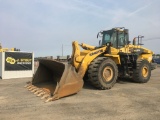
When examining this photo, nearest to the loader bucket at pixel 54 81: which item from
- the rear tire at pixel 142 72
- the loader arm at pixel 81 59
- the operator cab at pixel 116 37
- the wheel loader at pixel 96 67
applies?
the wheel loader at pixel 96 67

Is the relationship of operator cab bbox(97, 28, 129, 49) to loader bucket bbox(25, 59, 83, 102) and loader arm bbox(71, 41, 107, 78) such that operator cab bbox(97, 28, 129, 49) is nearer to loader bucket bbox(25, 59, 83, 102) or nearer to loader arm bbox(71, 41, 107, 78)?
loader arm bbox(71, 41, 107, 78)

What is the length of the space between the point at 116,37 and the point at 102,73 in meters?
2.78

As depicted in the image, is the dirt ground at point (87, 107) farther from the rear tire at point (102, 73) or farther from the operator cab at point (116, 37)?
the operator cab at point (116, 37)

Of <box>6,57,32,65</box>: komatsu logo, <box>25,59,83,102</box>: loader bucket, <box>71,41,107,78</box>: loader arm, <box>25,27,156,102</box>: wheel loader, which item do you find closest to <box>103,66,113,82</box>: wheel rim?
<box>25,27,156,102</box>: wheel loader

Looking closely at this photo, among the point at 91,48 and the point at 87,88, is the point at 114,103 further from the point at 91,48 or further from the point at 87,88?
the point at 91,48

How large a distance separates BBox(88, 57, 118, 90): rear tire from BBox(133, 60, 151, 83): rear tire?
2.13 m

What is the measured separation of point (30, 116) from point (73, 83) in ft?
8.19

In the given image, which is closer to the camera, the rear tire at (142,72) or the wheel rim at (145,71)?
the rear tire at (142,72)

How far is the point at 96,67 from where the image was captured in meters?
9.18

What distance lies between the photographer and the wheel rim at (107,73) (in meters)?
9.66

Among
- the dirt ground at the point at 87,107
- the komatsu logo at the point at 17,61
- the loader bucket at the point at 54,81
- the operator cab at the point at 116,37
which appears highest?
the operator cab at the point at 116,37

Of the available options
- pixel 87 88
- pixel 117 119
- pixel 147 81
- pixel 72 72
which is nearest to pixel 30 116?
pixel 117 119

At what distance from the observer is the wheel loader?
815 cm

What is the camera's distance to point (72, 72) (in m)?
8.22
